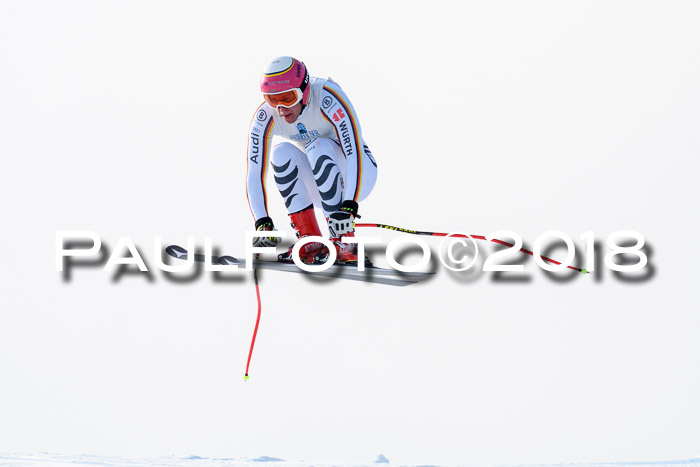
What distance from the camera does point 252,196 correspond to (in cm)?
952

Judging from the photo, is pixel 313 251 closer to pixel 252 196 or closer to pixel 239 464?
pixel 252 196

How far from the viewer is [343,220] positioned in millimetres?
8961

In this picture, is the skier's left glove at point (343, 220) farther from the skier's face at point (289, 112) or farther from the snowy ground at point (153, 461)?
the snowy ground at point (153, 461)

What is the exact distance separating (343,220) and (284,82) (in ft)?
4.93

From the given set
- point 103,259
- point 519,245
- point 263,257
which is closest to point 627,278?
point 519,245

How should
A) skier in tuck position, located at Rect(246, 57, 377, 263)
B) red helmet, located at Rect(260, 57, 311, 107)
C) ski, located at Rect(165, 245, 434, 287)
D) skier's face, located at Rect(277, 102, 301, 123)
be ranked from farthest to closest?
skier's face, located at Rect(277, 102, 301, 123) < skier in tuck position, located at Rect(246, 57, 377, 263) < red helmet, located at Rect(260, 57, 311, 107) < ski, located at Rect(165, 245, 434, 287)

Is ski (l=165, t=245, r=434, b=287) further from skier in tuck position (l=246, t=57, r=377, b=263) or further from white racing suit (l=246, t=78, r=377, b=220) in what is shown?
white racing suit (l=246, t=78, r=377, b=220)

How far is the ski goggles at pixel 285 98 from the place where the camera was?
891cm

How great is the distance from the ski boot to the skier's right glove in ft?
0.56

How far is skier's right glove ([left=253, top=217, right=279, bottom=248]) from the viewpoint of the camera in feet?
30.8

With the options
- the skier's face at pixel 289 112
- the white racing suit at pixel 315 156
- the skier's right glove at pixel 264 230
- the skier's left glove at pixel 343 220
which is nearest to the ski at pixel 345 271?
the skier's right glove at pixel 264 230

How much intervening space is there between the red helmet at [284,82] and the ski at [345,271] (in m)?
1.65

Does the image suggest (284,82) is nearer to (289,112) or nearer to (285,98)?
(285,98)

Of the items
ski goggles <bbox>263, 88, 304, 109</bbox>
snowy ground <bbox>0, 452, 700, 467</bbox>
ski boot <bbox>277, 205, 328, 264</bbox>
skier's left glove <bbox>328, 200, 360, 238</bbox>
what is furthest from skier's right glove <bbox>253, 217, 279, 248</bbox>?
snowy ground <bbox>0, 452, 700, 467</bbox>
